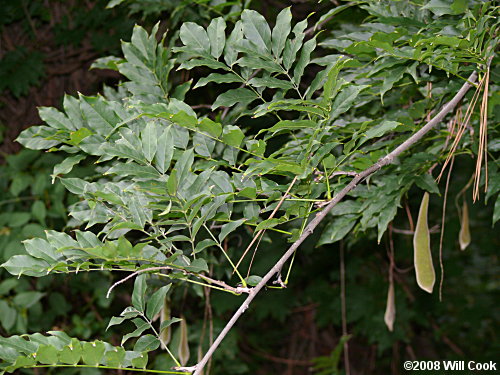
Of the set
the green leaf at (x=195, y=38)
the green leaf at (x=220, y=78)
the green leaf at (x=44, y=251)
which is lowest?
the green leaf at (x=44, y=251)

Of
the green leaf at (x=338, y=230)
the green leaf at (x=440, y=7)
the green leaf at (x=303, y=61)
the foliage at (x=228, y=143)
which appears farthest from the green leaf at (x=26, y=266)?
the green leaf at (x=440, y=7)

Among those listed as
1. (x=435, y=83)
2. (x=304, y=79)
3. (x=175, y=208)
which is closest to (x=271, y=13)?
(x=304, y=79)

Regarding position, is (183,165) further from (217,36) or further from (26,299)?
(26,299)

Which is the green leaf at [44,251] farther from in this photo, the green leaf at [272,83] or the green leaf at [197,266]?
the green leaf at [272,83]

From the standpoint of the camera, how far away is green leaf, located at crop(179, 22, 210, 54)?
0.92 metres

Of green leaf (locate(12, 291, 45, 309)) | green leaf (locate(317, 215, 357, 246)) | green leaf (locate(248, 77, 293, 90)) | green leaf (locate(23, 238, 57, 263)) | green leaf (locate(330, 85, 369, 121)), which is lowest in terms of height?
green leaf (locate(12, 291, 45, 309))

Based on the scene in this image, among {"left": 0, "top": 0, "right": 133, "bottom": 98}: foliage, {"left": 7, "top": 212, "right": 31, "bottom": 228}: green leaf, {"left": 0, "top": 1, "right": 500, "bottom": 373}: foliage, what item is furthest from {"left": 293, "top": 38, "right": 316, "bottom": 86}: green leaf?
{"left": 0, "top": 0, "right": 133, "bottom": 98}: foliage

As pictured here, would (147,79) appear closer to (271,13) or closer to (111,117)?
(111,117)

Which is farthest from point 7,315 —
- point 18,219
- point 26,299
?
point 18,219

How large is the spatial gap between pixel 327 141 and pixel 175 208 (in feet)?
0.86

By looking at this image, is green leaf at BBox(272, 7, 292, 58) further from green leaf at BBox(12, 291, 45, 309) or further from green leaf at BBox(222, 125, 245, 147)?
green leaf at BBox(12, 291, 45, 309)

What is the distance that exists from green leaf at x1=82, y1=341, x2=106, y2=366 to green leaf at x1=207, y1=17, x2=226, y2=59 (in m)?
0.46

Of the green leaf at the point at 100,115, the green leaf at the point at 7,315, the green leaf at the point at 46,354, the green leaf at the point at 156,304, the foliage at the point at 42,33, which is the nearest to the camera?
the green leaf at the point at 46,354

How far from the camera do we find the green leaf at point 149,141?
2.71ft
